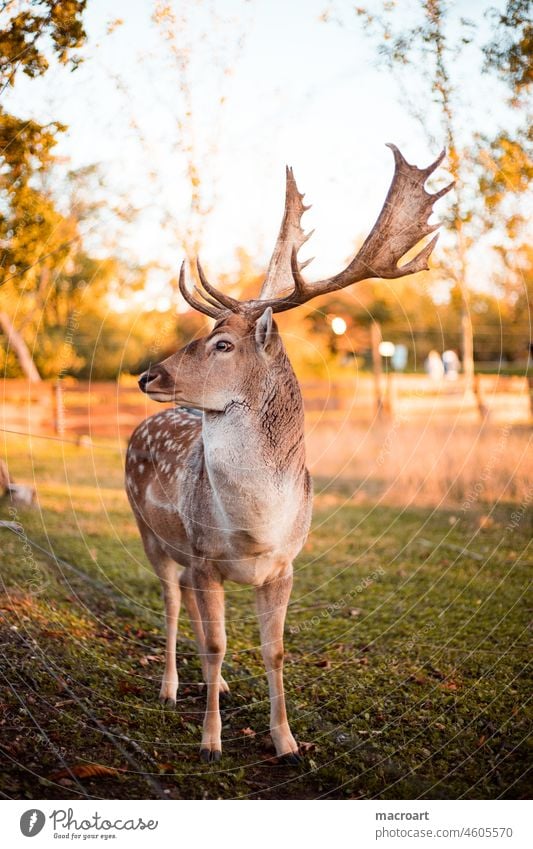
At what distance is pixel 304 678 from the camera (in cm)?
550

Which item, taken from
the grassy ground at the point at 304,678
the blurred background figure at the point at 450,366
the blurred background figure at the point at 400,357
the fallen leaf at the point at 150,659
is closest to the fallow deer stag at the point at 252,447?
the grassy ground at the point at 304,678

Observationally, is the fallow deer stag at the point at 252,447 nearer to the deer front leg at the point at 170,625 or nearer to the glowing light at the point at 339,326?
the deer front leg at the point at 170,625

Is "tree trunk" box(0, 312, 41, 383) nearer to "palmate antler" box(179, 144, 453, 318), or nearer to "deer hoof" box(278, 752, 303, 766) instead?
"palmate antler" box(179, 144, 453, 318)

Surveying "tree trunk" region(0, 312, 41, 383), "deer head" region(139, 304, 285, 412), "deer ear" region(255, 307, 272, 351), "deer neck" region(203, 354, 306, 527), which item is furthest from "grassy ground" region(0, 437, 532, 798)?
"deer ear" region(255, 307, 272, 351)

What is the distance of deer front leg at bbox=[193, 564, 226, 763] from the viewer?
14.5ft

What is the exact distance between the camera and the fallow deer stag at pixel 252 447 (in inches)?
165

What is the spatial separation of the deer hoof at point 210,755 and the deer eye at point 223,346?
2167 millimetres

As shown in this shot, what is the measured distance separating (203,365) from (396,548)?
5198 millimetres

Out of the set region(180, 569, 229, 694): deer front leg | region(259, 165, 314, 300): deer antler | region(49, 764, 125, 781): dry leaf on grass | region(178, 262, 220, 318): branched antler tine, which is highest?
region(259, 165, 314, 300): deer antler

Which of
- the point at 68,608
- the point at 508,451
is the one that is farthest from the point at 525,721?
the point at 508,451

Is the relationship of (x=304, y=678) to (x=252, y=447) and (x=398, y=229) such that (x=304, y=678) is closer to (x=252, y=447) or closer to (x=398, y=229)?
(x=252, y=447)

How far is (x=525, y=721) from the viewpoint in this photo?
480cm

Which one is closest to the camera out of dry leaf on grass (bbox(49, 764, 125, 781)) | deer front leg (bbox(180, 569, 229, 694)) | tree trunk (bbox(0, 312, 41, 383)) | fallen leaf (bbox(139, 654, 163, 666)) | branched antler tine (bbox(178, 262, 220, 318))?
dry leaf on grass (bbox(49, 764, 125, 781))
